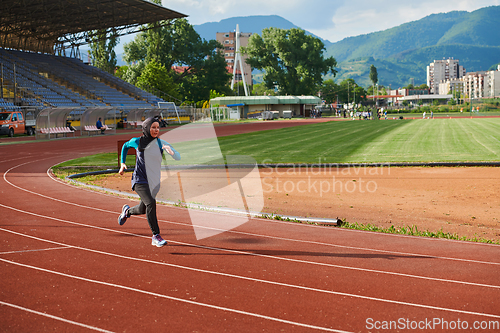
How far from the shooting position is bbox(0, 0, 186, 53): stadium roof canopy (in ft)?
147

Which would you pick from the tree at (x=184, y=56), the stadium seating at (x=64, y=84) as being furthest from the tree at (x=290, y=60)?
the stadium seating at (x=64, y=84)

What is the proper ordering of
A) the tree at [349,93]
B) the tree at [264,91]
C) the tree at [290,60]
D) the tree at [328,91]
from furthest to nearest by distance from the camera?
the tree at [349,93]
the tree at [328,91]
the tree at [264,91]
the tree at [290,60]

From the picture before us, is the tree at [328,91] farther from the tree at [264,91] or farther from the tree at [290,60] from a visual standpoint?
the tree at [290,60]

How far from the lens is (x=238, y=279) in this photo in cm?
507

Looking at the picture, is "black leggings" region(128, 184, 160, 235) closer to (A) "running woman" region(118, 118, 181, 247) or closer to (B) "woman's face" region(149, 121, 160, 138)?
(A) "running woman" region(118, 118, 181, 247)

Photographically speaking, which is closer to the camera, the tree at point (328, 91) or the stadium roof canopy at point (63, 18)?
the stadium roof canopy at point (63, 18)

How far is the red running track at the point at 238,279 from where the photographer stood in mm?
4020

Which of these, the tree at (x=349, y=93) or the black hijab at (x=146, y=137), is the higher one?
the tree at (x=349, y=93)

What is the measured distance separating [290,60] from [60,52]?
5313 cm

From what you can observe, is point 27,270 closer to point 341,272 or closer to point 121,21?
point 341,272

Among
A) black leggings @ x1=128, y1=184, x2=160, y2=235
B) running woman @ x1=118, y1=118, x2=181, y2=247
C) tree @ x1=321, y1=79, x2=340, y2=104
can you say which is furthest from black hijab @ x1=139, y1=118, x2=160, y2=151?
tree @ x1=321, y1=79, x2=340, y2=104

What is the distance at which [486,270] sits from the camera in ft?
17.6

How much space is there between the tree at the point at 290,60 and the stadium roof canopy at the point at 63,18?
49561 mm

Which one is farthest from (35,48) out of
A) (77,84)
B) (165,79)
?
(165,79)
